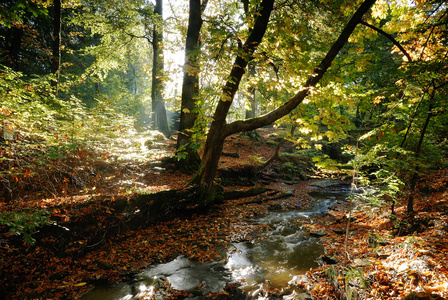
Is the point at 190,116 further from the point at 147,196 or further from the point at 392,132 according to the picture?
the point at 392,132

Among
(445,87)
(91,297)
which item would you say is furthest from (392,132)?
(91,297)

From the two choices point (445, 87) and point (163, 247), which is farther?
point (163, 247)

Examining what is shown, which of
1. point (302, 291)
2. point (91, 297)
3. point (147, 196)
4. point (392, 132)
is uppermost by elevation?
point (392, 132)

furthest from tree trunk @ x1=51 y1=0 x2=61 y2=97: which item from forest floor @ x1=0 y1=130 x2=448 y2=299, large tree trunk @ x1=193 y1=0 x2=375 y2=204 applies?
large tree trunk @ x1=193 y1=0 x2=375 y2=204

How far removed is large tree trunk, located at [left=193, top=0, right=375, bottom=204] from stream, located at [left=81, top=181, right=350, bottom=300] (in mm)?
2531

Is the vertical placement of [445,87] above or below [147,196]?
above

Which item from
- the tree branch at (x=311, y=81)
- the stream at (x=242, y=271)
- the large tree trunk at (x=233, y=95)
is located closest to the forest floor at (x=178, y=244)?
the stream at (x=242, y=271)

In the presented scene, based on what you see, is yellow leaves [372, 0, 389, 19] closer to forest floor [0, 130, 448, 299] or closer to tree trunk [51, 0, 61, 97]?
forest floor [0, 130, 448, 299]

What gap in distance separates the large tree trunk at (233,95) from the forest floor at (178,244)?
1523 mm

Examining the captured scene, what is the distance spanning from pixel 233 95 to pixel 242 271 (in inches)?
192

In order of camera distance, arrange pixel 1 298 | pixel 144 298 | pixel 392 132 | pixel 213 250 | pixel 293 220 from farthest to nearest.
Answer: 1. pixel 293 220
2. pixel 213 250
3. pixel 392 132
4. pixel 144 298
5. pixel 1 298

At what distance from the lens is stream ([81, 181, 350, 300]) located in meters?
3.82

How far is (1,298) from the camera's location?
3.38 m

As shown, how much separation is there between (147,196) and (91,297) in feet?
9.36
